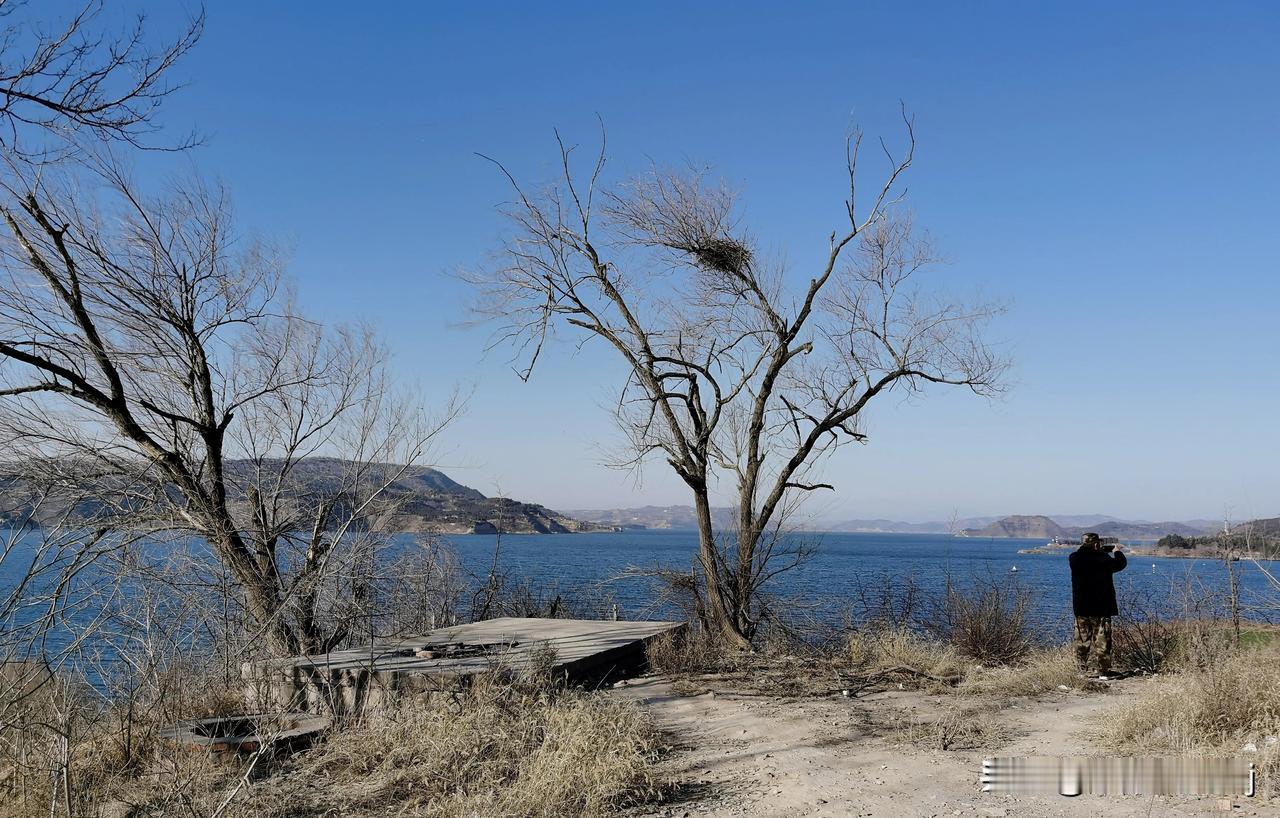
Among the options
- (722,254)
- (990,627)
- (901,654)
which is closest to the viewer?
(901,654)

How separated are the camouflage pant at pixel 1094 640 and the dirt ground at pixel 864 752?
731 millimetres

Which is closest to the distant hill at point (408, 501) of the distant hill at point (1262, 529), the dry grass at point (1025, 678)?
the dry grass at point (1025, 678)

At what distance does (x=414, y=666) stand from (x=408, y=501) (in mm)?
3915

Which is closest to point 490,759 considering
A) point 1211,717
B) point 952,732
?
point 952,732

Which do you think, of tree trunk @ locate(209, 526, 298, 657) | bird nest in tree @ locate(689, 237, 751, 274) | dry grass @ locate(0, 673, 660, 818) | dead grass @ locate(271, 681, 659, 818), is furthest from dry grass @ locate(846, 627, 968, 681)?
tree trunk @ locate(209, 526, 298, 657)

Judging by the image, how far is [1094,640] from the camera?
11.4 m

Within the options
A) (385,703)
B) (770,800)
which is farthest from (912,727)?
(385,703)

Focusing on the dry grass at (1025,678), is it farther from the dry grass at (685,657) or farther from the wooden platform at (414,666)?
Result: the wooden platform at (414,666)

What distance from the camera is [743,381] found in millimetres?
13156

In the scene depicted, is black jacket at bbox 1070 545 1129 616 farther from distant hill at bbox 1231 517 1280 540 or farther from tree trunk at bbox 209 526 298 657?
tree trunk at bbox 209 526 298 657

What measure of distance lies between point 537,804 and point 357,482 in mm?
7739

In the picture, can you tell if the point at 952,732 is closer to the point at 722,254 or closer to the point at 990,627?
the point at 990,627

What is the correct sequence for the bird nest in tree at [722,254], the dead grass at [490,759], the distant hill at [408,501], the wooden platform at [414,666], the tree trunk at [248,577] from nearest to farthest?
the dead grass at [490,759] < the wooden platform at [414,666] < the distant hill at [408,501] < the tree trunk at [248,577] < the bird nest in tree at [722,254]

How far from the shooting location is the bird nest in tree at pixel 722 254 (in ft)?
42.0
